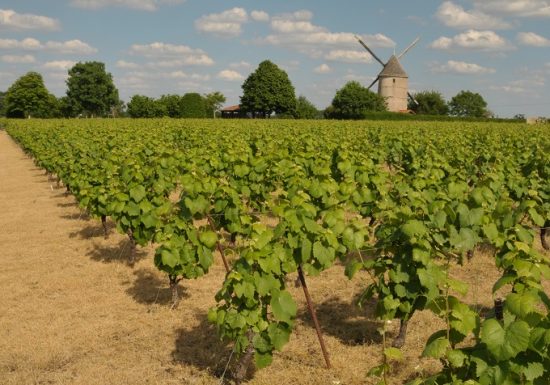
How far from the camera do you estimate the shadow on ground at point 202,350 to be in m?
6.28

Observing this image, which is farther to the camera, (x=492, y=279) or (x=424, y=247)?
(x=492, y=279)

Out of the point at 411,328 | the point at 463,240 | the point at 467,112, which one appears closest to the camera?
the point at 463,240

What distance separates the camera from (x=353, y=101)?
234 feet

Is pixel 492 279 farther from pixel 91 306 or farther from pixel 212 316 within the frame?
pixel 91 306

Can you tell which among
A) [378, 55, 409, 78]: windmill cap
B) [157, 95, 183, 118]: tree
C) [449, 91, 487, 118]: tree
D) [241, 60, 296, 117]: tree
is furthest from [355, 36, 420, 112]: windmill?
[449, 91, 487, 118]: tree

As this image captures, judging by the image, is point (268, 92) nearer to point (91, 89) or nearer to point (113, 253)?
point (91, 89)

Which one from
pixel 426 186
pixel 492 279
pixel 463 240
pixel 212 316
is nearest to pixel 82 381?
pixel 212 316

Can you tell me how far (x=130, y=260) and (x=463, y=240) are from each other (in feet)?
23.4

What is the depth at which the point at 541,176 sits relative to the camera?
11.6 metres

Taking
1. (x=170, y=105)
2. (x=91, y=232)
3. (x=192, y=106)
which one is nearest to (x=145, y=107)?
(x=170, y=105)

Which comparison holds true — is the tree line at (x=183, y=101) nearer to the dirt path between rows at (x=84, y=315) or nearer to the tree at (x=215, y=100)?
the tree at (x=215, y=100)

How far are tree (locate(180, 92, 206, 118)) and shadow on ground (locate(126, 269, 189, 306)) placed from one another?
7923cm

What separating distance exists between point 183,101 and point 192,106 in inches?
77.3

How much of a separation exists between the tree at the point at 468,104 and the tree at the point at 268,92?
2423 inches
